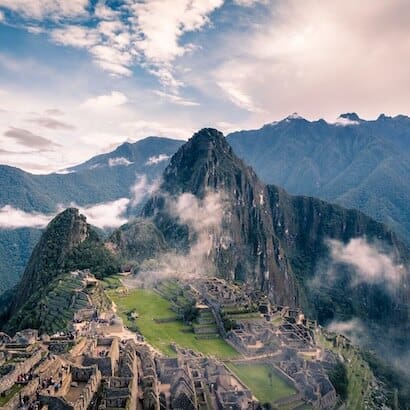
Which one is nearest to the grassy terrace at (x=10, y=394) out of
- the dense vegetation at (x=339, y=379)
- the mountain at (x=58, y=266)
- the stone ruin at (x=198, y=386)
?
the stone ruin at (x=198, y=386)

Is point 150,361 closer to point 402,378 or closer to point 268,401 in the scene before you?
point 268,401

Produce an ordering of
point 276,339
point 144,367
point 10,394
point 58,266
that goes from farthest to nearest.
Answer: point 58,266
point 276,339
point 144,367
point 10,394

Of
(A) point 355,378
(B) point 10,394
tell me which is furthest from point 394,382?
(B) point 10,394

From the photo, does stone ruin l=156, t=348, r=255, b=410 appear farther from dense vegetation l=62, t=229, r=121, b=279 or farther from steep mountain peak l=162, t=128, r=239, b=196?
steep mountain peak l=162, t=128, r=239, b=196

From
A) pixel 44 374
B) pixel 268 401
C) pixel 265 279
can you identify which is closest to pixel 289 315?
pixel 268 401

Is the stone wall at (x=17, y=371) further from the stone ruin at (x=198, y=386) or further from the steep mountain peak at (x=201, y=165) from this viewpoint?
the steep mountain peak at (x=201, y=165)

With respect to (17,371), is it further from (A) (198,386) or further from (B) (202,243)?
(B) (202,243)
